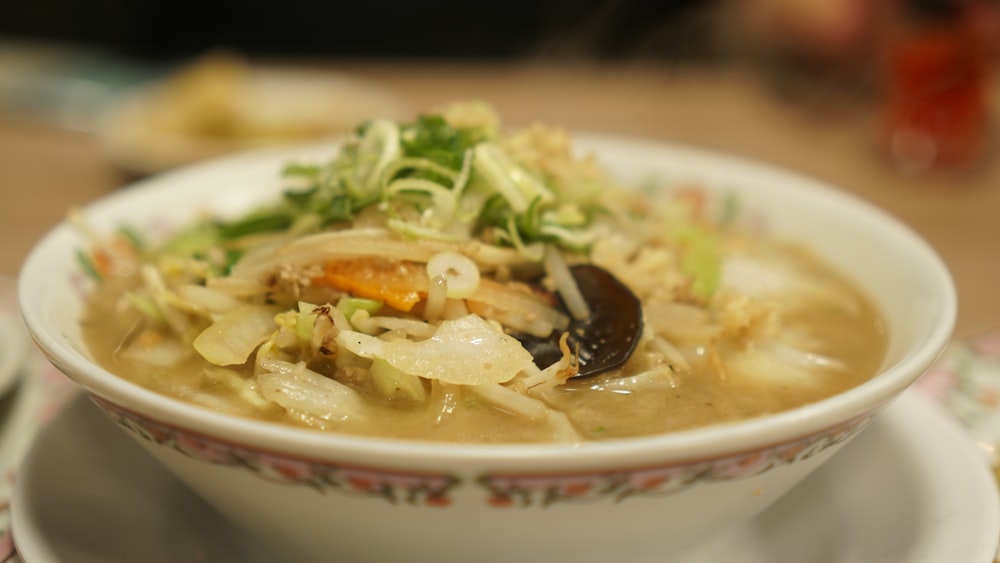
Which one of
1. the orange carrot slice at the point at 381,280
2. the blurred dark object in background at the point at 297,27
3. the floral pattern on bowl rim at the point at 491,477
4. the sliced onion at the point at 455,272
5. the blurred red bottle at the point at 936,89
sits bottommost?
the blurred dark object in background at the point at 297,27

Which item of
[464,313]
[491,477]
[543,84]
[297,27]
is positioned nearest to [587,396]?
[464,313]

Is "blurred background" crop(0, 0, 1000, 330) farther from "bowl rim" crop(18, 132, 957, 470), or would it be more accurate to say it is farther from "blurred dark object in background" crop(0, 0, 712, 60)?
"bowl rim" crop(18, 132, 957, 470)

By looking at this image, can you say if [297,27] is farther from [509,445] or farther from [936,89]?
[509,445]

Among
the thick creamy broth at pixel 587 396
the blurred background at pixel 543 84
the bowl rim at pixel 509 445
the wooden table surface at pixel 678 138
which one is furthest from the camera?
the blurred background at pixel 543 84

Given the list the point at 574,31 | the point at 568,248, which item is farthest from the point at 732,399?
the point at 574,31

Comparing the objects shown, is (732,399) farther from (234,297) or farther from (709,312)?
(234,297)

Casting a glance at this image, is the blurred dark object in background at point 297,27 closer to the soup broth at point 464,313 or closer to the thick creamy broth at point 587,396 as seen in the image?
the soup broth at point 464,313

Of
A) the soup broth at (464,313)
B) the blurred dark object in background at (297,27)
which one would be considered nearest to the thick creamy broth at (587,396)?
the soup broth at (464,313)
